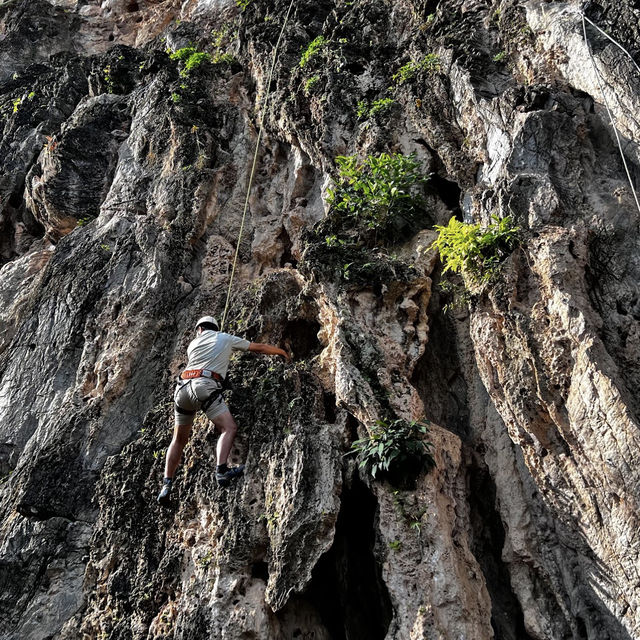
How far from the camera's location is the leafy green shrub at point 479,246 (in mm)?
6570

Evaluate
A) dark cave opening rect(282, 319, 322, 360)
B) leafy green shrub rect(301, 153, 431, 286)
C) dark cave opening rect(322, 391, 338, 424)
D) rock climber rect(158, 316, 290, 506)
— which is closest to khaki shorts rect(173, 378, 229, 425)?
rock climber rect(158, 316, 290, 506)

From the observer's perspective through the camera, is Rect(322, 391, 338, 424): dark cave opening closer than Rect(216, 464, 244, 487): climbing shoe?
No

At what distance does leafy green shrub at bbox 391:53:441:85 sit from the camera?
9102 mm

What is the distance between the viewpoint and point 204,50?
13.2 m

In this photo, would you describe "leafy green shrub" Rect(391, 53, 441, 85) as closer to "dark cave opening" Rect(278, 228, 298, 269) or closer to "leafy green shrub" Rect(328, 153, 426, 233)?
"leafy green shrub" Rect(328, 153, 426, 233)

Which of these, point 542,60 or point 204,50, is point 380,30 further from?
point 204,50

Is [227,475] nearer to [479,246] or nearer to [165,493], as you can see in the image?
[165,493]

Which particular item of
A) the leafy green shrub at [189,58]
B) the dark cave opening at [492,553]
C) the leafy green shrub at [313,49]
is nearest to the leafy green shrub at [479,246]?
the dark cave opening at [492,553]

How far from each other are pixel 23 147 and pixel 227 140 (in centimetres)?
500

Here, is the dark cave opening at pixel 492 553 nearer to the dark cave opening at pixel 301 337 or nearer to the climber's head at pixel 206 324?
the dark cave opening at pixel 301 337

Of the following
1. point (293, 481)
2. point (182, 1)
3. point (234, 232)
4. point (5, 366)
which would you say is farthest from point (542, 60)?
point (182, 1)

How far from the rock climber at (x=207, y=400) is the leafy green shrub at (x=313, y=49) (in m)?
5.74

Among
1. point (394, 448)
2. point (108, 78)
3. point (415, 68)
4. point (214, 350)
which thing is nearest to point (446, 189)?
point (415, 68)

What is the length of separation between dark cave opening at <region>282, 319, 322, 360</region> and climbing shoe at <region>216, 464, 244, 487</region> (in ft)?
6.06
